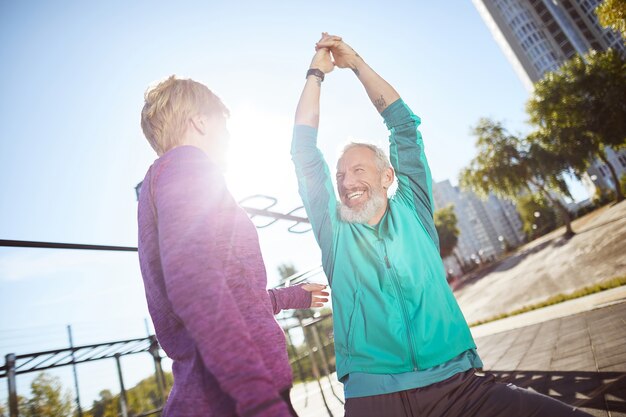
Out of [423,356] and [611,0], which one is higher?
[611,0]

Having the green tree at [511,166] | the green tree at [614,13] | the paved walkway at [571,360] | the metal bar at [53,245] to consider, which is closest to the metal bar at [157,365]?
the paved walkway at [571,360]

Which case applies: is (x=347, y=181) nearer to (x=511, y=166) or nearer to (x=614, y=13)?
(x=614, y=13)

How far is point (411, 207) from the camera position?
6.63ft

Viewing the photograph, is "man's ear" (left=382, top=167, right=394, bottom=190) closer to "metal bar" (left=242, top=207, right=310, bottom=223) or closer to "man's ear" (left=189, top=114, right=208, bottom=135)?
"man's ear" (left=189, top=114, right=208, bottom=135)

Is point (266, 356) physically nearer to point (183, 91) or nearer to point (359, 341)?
point (359, 341)

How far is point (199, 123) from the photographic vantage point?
124 centimetres

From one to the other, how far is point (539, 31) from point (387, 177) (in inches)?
2999

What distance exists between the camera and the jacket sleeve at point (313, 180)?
2.00 m

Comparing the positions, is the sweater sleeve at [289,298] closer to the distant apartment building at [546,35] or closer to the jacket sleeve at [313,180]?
the jacket sleeve at [313,180]

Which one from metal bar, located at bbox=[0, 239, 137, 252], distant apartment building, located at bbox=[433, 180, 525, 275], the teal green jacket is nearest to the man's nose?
the teal green jacket

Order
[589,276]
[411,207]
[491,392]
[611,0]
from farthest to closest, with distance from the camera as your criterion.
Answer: [589,276] < [611,0] < [411,207] < [491,392]

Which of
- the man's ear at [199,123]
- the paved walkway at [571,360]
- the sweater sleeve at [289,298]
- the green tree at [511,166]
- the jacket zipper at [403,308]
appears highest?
the green tree at [511,166]

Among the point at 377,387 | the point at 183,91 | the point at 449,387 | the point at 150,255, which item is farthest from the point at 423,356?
the point at 183,91

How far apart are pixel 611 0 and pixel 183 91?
1351cm
